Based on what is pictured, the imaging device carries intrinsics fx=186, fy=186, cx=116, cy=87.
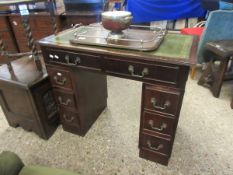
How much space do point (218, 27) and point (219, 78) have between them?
0.50 metres

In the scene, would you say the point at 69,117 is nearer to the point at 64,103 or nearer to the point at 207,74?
the point at 64,103

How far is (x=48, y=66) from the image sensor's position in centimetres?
124

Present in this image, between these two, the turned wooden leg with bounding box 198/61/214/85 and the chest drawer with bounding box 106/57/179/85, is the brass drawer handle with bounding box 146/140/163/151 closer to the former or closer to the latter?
the chest drawer with bounding box 106/57/179/85


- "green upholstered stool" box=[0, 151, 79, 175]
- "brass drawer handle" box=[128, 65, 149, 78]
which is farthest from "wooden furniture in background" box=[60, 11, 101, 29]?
"green upholstered stool" box=[0, 151, 79, 175]

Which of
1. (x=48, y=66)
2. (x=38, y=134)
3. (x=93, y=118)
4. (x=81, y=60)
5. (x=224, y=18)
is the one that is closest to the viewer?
(x=81, y=60)

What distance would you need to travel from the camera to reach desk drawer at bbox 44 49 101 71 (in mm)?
1053

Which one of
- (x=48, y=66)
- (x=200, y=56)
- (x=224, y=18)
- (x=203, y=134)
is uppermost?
(x=224, y=18)

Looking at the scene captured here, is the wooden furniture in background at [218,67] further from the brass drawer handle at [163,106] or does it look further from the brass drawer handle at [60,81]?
the brass drawer handle at [60,81]

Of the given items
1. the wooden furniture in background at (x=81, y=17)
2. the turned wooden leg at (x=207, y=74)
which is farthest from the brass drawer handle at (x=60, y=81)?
the turned wooden leg at (x=207, y=74)

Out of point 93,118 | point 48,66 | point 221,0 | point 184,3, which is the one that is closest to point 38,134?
point 93,118

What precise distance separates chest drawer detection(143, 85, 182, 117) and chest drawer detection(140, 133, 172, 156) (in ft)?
0.75

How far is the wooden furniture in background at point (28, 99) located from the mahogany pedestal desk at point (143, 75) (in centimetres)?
11

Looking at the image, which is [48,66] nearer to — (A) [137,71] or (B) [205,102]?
(A) [137,71]

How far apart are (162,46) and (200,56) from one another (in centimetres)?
116
